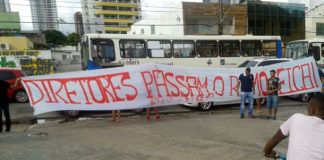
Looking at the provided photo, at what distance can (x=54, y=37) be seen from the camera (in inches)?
3457

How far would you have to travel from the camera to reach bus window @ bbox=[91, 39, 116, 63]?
47.1 feet

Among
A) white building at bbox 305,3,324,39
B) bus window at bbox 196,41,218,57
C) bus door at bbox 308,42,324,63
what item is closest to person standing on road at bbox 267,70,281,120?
bus window at bbox 196,41,218,57

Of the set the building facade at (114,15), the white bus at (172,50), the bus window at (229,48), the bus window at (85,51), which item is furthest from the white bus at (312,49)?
the building facade at (114,15)

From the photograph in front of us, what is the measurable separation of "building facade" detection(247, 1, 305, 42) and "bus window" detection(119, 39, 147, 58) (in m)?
25.9

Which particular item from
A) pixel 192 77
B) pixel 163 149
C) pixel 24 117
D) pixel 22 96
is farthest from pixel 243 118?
pixel 22 96

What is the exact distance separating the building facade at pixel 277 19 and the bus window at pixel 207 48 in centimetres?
2283

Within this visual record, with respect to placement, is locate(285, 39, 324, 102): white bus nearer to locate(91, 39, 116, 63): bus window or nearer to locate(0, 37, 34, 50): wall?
locate(91, 39, 116, 63): bus window

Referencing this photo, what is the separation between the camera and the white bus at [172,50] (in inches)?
572

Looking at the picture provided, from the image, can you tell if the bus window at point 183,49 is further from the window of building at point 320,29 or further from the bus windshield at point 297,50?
the window of building at point 320,29

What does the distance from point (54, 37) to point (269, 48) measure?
80.1 m

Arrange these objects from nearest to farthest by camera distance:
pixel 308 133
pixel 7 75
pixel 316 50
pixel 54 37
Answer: pixel 308 133 < pixel 7 75 < pixel 316 50 < pixel 54 37

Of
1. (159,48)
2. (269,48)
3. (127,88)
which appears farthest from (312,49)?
(127,88)

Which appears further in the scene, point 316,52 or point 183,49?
point 316,52

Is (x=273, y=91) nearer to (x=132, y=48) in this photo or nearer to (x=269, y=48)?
(x=132, y=48)
